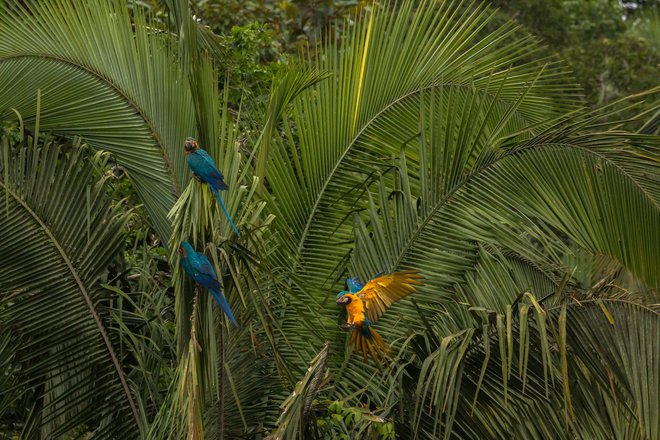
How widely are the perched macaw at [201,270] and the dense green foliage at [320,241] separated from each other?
0.04 meters

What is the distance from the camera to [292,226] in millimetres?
5254

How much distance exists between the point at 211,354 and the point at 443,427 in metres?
1.17

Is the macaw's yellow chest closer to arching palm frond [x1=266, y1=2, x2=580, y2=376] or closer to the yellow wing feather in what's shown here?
the yellow wing feather

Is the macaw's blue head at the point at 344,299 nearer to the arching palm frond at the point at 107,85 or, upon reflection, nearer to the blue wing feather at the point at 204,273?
the blue wing feather at the point at 204,273

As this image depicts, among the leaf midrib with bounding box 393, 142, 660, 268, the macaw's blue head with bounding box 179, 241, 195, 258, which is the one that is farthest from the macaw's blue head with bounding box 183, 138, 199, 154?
the leaf midrib with bounding box 393, 142, 660, 268

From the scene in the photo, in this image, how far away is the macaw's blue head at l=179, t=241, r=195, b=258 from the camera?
3844 mm

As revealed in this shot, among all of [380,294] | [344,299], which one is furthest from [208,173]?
[380,294]

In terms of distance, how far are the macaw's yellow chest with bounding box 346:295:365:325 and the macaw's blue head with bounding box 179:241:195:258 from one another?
718 millimetres

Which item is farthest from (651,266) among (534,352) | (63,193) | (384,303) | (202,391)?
(63,193)

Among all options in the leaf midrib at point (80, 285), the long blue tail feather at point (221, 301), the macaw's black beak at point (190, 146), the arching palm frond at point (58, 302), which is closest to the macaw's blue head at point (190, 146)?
the macaw's black beak at point (190, 146)

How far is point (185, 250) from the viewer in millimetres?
3861

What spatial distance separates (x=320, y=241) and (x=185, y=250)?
1.47m

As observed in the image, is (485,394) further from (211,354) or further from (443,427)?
(211,354)

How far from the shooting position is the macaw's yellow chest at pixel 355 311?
4207 millimetres
